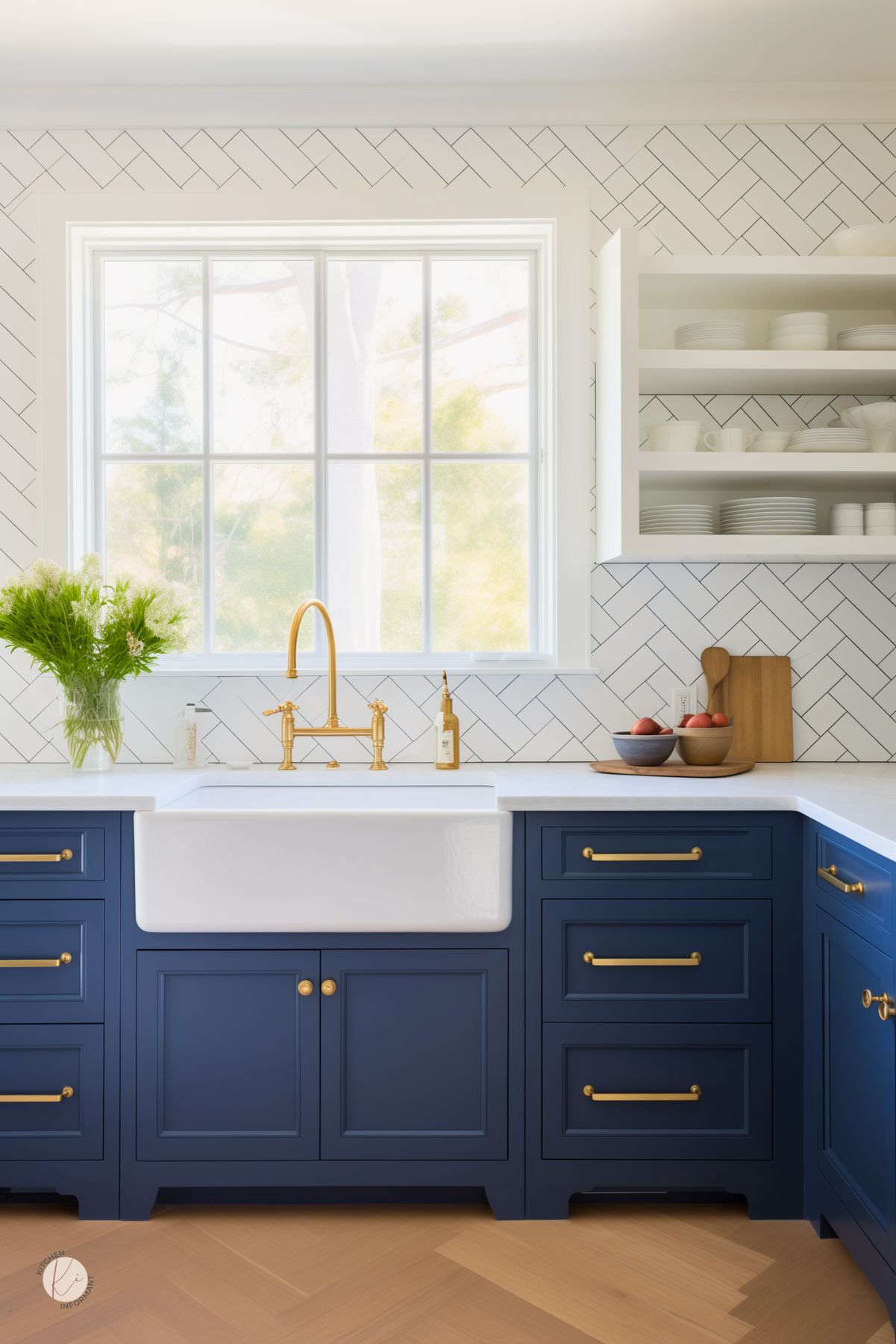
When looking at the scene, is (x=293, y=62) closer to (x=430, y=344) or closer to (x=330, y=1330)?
(x=430, y=344)

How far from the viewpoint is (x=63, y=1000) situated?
2104 mm

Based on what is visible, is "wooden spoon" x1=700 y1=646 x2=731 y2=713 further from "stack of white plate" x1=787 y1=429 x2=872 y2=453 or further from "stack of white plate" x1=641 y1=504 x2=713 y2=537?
"stack of white plate" x1=787 y1=429 x2=872 y2=453

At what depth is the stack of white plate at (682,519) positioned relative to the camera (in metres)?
2.48

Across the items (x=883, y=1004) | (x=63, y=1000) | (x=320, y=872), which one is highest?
(x=320, y=872)

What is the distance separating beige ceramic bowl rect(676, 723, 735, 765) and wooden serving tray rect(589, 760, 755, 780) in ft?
0.06

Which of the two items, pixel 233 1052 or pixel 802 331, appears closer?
pixel 233 1052

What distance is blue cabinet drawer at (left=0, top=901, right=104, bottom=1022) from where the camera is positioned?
2100 mm

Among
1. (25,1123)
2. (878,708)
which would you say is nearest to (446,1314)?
(25,1123)

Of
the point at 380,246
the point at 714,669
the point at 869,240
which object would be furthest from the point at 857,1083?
the point at 380,246

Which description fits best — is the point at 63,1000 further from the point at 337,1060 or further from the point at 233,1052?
the point at 337,1060

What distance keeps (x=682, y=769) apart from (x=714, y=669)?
42 centimetres

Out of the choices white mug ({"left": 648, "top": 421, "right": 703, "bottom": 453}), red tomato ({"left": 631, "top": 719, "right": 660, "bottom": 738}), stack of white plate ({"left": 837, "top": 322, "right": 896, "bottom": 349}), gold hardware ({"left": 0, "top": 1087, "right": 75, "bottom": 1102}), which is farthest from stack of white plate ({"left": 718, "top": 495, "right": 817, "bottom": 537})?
gold hardware ({"left": 0, "top": 1087, "right": 75, "bottom": 1102})

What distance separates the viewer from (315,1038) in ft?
6.83

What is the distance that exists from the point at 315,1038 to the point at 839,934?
43.4 inches
